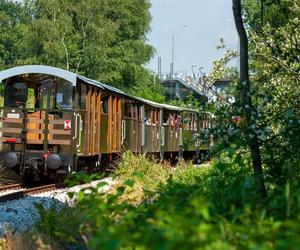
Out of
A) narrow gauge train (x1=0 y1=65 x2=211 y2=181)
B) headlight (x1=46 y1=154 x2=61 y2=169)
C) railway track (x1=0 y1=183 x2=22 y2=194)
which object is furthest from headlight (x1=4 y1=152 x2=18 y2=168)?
headlight (x1=46 y1=154 x2=61 y2=169)

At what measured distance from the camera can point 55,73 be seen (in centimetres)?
1596

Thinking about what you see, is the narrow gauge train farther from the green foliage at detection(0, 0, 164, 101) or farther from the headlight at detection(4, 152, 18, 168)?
the green foliage at detection(0, 0, 164, 101)

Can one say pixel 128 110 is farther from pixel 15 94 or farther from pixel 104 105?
pixel 15 94

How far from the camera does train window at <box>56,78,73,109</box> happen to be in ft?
52.0

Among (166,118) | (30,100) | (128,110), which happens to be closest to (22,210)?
(30,100)

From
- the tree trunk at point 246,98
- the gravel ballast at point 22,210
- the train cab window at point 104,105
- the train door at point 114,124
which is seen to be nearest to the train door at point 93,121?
the train cab window at point 104,105

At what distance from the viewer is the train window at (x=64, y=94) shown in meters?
15.9

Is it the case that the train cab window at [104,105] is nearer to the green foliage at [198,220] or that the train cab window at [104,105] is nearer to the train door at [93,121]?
the train door at [93,121]

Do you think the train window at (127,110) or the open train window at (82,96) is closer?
the open train window at (82,96)

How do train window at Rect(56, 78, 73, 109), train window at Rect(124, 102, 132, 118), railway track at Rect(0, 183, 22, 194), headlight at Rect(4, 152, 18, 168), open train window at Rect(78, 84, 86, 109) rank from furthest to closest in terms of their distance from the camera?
train window at Rect(124, 102, 132, 118) < open train window at Rect(78, 84, 86, 109) < train window at Rect(56, 78, 73, 109) < headlight at Rect(4, 152, 18, 168) < railway track at Rect(0, 183, 22, 194)

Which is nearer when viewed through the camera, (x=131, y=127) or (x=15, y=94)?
(x=15, y=94)

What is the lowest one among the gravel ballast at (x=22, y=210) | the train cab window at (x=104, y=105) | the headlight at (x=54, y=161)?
the gravel ballast at (x=22, y=210)

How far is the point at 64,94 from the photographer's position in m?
16.0

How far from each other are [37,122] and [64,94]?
38.6 inches
